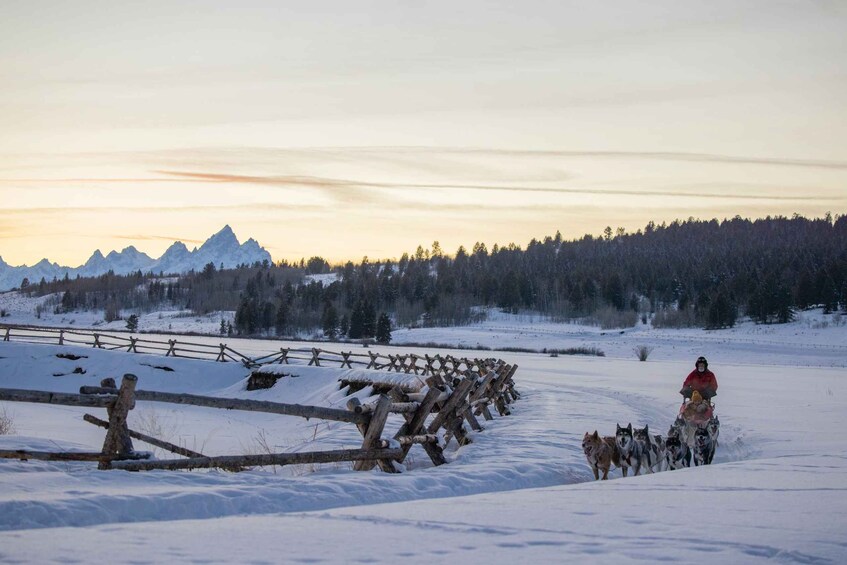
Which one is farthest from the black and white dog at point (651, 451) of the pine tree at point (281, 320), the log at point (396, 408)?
the pine tree at point (281, 320)

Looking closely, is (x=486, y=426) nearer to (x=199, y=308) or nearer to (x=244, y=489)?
(x=244, y=489)

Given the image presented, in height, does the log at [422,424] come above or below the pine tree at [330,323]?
above

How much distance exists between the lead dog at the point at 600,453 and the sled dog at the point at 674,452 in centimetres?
95

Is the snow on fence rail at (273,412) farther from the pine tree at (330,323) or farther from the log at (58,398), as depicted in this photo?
the pine tree at (330,323)

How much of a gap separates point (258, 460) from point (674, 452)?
5204 millimetres

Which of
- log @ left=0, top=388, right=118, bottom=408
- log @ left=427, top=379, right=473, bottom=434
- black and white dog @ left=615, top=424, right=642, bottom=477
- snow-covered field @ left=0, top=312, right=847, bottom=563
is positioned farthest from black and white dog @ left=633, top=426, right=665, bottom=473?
log @ left=0, top=388, right=118, bottom=408

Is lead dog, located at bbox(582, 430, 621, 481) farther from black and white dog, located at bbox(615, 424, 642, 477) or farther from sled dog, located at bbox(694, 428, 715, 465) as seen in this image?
sled dog, located at bbox(694, 428, 715, 465)

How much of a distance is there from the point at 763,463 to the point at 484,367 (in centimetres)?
1478

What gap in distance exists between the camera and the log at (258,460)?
7340 millimetres

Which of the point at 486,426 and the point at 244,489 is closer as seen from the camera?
the point at 244,489

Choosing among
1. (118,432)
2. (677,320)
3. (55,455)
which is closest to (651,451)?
(118,432)

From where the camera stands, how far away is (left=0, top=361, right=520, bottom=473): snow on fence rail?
730cm

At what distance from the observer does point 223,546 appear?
4.59 metres

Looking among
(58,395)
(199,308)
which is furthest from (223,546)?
(199,308)
